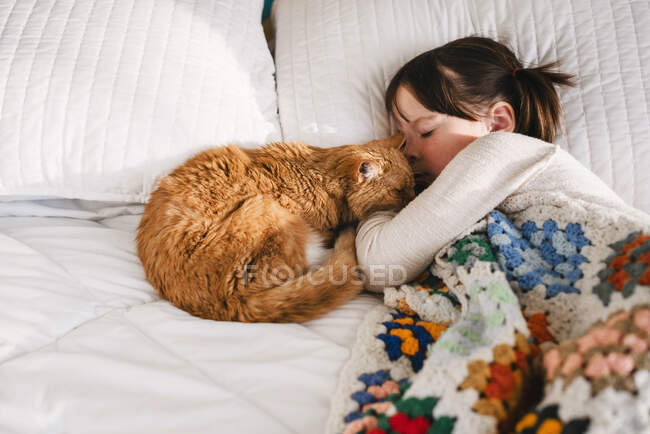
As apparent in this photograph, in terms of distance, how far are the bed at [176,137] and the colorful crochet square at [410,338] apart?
0.09m

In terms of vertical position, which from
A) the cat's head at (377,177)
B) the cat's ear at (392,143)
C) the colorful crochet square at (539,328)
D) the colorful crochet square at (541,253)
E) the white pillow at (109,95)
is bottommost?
the colorful crochet square at (539,328)

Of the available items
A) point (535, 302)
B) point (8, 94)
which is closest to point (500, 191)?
point (535, 302)

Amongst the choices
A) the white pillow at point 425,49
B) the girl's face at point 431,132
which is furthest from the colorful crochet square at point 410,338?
the white pillow at point 425,49

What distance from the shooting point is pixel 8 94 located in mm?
1121

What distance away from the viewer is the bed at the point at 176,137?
682 mm

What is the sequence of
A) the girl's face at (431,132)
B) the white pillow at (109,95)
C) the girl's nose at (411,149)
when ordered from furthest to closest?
the girl's nose at (411,149) < the girl's face at (431,132) < the white pillow at (109,95)

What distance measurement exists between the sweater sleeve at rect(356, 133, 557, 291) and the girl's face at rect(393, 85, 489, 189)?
0.28 meters

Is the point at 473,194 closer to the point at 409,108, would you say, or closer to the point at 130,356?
the point at 409,108

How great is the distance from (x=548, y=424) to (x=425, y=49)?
121 centimetres

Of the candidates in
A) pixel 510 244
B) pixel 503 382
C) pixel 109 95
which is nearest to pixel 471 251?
pixel 510 244

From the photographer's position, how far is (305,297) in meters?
0.89

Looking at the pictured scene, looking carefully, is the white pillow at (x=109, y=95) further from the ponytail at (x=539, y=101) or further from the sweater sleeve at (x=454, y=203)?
the ponytail at (x=539, y=101)

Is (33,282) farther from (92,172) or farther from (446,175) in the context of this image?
(446,175)

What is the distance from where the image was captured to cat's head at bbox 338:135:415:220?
1201mm
